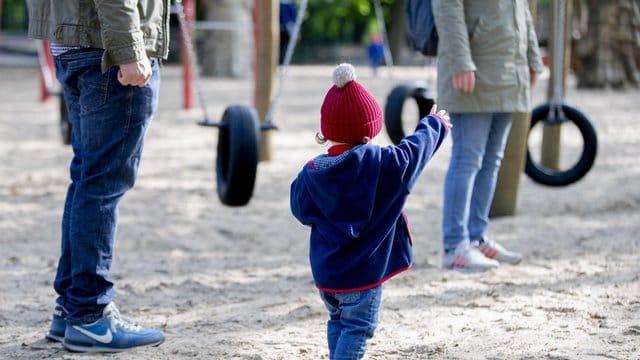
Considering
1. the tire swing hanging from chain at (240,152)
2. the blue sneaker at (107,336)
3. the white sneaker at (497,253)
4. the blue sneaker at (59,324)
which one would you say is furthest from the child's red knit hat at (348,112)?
the tire swing hanging from chain at (240,152)

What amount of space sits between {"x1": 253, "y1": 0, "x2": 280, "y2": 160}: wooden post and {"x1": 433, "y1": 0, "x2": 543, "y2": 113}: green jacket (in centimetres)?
306

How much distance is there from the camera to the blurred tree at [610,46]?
14.8 metres

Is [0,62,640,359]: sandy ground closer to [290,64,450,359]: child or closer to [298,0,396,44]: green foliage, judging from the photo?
[290,64,450,359]: child

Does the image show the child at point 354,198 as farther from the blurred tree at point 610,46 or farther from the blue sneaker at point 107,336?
the blurred tree at point 610,46

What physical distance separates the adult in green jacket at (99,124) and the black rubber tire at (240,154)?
1764mm

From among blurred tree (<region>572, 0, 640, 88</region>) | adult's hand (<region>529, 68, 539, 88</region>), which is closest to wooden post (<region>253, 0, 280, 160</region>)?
adult's hand (<region>529, 68, 539, 88</region>)

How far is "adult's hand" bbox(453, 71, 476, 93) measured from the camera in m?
4.13

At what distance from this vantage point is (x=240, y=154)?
16.4 ft

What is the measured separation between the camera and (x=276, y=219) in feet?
19.2

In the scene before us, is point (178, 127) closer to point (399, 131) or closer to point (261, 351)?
point (399, 131)

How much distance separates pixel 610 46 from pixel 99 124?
13250 millimetres

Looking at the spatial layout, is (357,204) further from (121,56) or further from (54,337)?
(54,337)

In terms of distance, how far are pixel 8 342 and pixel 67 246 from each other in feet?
1.37

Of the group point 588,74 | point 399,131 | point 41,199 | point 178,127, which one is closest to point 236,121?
point 399,131
